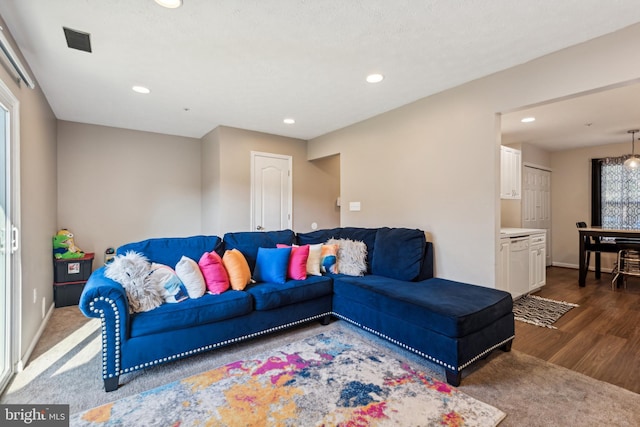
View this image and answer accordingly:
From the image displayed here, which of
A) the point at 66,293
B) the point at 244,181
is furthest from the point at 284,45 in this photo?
the point at 66,293

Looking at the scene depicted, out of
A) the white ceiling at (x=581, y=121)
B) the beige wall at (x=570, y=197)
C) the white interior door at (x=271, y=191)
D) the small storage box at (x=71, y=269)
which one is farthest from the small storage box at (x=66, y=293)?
the beige wall at (x=570, y=197)

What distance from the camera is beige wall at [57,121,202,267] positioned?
432 cm

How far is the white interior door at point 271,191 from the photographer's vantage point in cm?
480

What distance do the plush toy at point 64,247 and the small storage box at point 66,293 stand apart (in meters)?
0.35

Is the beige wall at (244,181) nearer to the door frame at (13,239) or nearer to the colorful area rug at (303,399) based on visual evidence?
the door frame at (13,239)

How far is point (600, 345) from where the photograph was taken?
2613 mm

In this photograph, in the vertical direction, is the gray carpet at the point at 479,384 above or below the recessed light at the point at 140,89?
below

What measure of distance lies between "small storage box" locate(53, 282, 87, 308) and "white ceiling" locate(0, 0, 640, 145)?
2229 millimetres

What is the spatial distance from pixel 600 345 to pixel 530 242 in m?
1.69

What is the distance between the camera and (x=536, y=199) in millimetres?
5941

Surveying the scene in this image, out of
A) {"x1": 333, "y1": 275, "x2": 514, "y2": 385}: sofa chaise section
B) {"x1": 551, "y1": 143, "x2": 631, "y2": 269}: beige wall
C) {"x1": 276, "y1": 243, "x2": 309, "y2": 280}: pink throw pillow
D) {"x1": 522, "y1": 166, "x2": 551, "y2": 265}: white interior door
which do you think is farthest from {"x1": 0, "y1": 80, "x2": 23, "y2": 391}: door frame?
{"x1": 551, "y1": 143, "x2": 631, "y2": 269}: beige wall

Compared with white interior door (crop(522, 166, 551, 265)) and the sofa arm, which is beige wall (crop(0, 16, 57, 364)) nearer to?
the sofa arm

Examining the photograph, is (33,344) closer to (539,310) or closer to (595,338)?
(595,338)

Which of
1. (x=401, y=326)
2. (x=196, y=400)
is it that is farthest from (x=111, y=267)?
(x=401, y=326)
